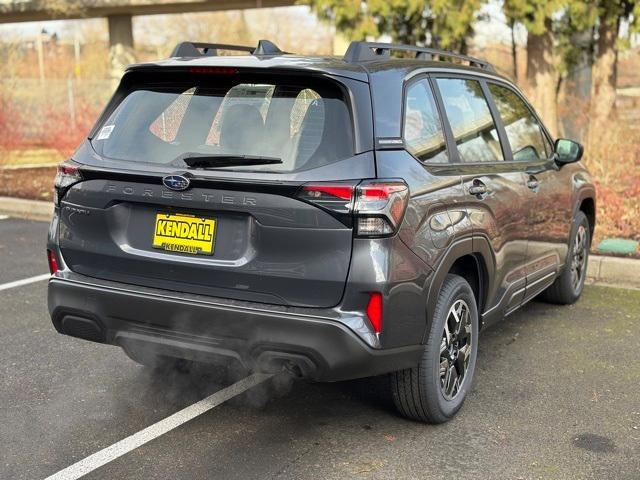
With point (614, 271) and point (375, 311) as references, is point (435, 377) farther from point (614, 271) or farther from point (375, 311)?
point (614, 271)

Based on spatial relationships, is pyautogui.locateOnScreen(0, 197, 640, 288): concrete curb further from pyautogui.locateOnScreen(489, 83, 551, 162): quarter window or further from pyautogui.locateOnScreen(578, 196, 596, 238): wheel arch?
pyautogui.locateOnScreen(489, 83, 551, 162): quarter window

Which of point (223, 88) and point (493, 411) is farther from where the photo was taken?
point (493, 411)

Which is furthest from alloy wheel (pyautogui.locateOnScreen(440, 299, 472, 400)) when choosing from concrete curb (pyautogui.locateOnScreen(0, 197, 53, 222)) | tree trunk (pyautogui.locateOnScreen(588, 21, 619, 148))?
tree trunk (pyautogui.locateOnScreen(588, 21, 619, 148))

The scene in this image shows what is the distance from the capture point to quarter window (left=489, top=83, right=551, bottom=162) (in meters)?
4.85

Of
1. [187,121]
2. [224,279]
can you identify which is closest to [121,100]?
[187,121]

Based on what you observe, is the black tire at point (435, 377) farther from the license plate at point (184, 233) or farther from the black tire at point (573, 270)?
the black tire at point (573, 270)

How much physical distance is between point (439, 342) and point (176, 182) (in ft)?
4.69

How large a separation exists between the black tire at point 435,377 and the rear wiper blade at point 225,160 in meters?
1.07

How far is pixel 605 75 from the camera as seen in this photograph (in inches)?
499

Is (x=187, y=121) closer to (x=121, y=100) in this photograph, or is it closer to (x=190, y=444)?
(x=121, y=100)

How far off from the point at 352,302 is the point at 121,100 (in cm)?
161

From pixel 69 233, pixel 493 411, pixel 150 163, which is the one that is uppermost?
pixel 150 163

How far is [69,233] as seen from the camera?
368cm

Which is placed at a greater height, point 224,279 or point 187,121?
point 187,121
